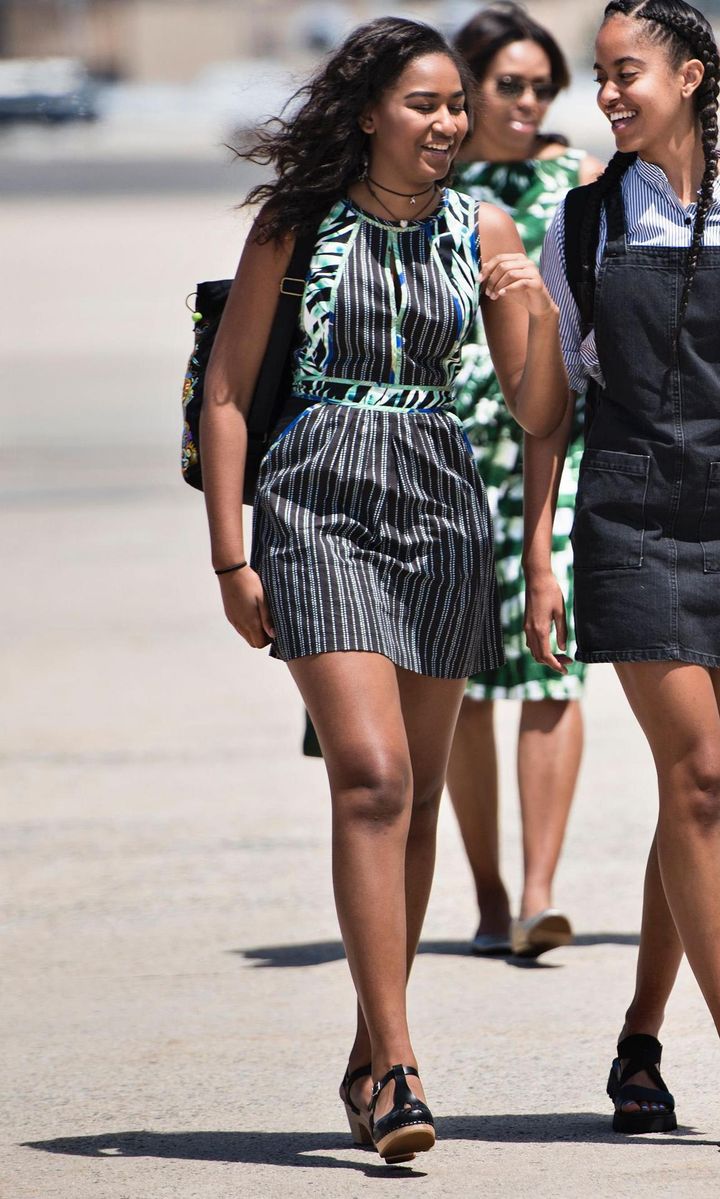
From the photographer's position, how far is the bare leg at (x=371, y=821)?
11.0 feet

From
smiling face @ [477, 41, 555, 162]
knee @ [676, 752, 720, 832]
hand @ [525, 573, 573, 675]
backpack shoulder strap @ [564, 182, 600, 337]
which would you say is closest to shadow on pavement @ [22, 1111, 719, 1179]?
knee @ [676, 752, 720, 832]

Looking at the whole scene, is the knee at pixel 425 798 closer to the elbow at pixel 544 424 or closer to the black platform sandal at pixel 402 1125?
the black platform sandal at pixel 402 1125

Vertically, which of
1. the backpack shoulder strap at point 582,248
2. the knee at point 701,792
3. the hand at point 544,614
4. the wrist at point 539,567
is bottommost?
the knee at point 701,792

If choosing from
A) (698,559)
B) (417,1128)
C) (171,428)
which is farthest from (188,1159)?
(171,428)

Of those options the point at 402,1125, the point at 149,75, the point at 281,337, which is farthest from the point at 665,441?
the point at 149,75

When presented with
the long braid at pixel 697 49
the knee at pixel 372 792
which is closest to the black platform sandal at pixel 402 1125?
the knee at pixel 372 792

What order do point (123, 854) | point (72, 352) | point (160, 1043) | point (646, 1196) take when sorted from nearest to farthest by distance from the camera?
point (646, 1196) < point (160, 1043) < point (123, 854) < point (72, 352)

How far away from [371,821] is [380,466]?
0.61m

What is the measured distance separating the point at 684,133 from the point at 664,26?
0.18 meters

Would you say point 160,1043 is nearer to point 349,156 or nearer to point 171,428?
point 349,156

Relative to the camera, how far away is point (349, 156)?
11.7 ft

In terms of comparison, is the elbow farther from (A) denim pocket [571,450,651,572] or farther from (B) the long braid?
(B) the long braid

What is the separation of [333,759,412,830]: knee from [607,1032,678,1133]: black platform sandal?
0.66m

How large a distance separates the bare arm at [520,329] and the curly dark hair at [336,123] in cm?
27
